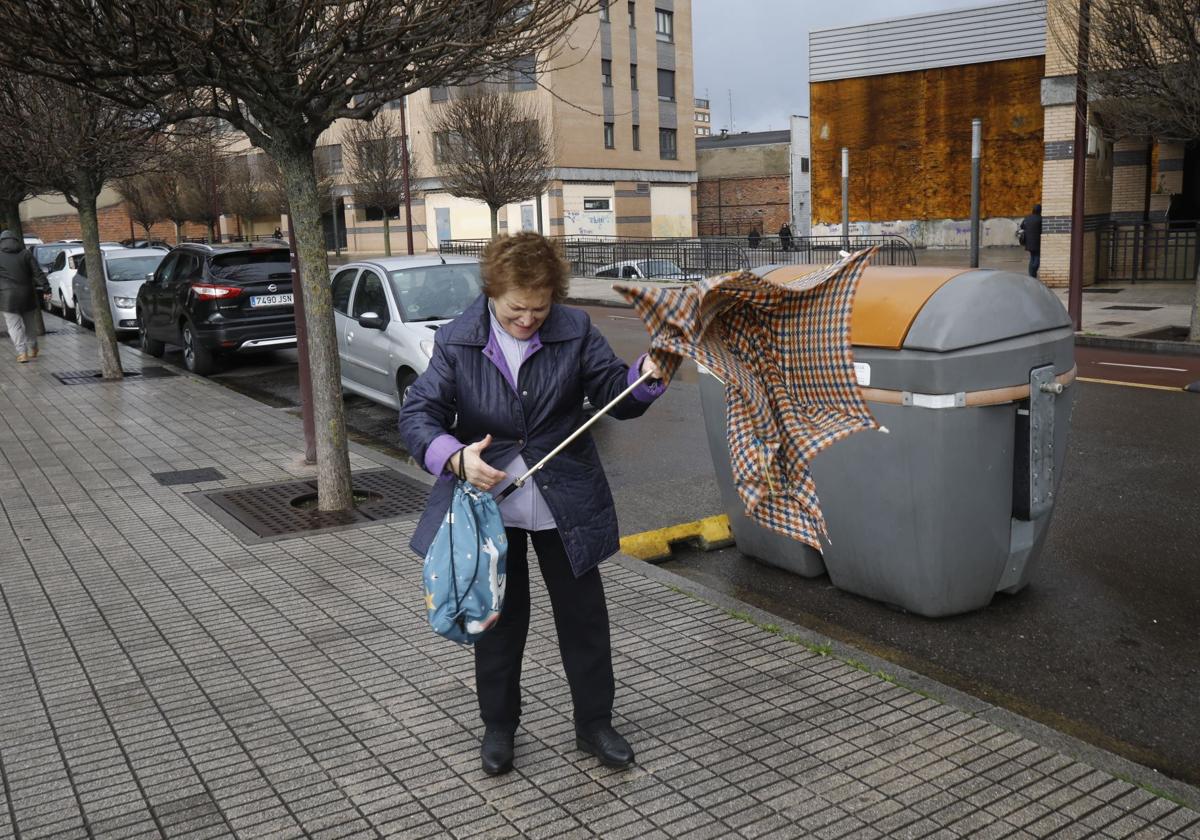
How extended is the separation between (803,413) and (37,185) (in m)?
17.8

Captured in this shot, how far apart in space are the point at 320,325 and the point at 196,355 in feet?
26.7

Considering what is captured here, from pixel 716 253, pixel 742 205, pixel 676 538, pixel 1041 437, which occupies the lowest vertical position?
pixel 676 538

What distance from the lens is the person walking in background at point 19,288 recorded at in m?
15.7

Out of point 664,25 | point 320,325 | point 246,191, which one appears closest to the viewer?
point 320,325

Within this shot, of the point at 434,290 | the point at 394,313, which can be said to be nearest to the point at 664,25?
the point at 434,290

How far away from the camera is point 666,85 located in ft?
206

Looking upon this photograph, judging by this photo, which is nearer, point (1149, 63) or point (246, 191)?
point (1149, 63)

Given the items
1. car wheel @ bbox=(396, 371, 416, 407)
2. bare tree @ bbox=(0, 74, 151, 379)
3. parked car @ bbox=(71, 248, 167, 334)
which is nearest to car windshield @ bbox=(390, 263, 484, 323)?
A: car wheel @ bbox=(396, 371, 416, 407)

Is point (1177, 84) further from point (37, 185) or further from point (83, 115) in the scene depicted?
point (37, 185)

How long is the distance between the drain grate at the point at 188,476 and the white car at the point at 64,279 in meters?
15.9

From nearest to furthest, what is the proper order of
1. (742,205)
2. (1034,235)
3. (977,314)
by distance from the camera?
(977,314) → (1034,235) → (742,205)

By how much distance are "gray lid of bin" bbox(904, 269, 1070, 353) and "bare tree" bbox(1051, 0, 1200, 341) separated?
9.35m

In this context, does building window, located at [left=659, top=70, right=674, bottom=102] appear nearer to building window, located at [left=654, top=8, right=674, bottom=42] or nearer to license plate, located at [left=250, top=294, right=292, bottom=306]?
building window, located at [left=654, top=8, right=674, bottom=42]

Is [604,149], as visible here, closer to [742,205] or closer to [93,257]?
[742,205]
